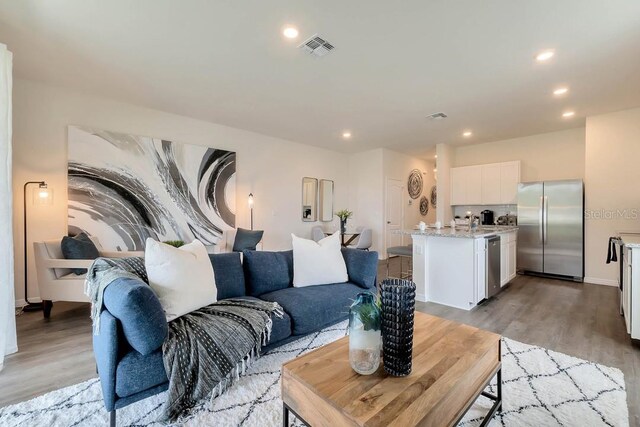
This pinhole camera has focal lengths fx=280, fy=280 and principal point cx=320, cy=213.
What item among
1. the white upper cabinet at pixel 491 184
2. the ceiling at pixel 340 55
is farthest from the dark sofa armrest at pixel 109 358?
the white upper cabinet at pixel 491 184

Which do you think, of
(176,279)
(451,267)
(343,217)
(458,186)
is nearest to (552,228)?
(458,186)

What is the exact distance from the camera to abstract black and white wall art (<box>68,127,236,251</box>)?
359cm

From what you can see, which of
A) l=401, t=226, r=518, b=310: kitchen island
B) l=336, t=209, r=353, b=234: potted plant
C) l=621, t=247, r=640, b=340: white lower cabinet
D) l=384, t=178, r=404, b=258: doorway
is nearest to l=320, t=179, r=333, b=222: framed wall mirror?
l=336, t=209, r=353, b=234: potted plant

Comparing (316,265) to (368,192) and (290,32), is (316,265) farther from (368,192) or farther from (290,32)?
(368,192)

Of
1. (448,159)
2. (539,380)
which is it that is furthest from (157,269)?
(448,159)

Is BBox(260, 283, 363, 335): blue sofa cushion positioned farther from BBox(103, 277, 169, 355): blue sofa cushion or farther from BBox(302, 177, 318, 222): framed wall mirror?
BBox(302, 177, 318, 222): framed wall mirror

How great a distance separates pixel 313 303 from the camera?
2213mm

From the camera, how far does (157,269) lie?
5.93 ft

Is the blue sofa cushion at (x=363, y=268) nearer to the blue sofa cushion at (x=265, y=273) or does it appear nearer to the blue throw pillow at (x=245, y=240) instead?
the blue sofa cushion at (x=265, y=273)

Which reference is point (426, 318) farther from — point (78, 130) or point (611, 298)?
point (78, 130)

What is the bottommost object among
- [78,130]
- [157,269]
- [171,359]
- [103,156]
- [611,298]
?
[611,298]

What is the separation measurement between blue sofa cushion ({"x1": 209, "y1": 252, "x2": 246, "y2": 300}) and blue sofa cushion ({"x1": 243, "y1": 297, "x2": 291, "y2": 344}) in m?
0.50

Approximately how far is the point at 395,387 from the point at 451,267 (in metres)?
2.65

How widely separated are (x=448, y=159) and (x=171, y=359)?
6.33 metres
